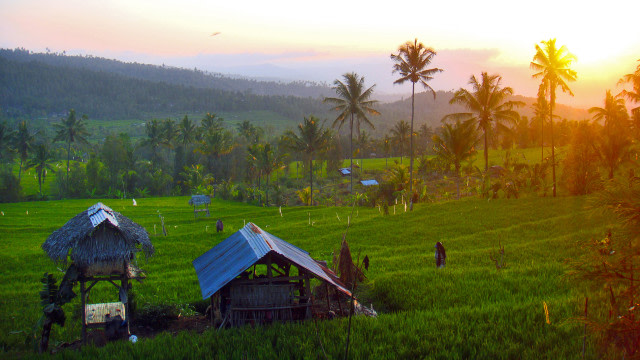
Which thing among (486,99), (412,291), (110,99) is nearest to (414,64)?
(486,99)

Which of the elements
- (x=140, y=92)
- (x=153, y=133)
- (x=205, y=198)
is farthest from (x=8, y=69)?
(x=205, y=198)

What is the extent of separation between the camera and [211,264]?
12945mm

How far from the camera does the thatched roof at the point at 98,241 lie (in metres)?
11.0

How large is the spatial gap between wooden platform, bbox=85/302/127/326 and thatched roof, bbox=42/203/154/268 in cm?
155

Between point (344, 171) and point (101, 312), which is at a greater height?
point (344, 171)

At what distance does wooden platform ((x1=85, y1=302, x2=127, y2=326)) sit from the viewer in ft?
37.2

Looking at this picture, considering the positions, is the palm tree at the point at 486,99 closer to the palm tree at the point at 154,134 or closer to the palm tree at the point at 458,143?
the palm tree at the point at 458,143

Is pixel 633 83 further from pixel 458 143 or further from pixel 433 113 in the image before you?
pixel 433 113

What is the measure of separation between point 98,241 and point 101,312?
2204 mm

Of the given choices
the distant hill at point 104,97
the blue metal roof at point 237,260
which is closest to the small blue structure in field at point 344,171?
the blue metal roof at point 237,260

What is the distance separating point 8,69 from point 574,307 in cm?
16986

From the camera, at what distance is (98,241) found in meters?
11.2

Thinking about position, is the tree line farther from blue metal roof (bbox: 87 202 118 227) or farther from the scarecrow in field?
blue metal roof (bbox: 87 202 118 227)

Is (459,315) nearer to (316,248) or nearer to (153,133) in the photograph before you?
(316,248)
